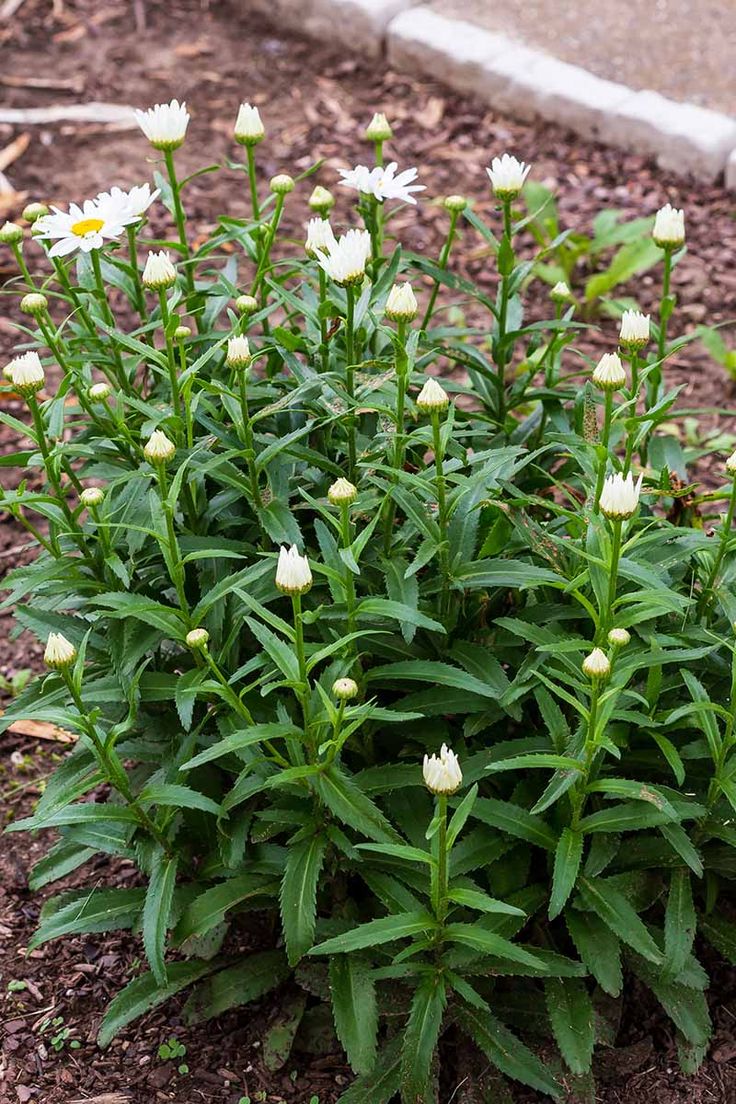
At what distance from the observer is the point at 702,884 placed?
2.67 meters

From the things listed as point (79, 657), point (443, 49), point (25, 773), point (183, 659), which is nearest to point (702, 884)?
point (183, 659)

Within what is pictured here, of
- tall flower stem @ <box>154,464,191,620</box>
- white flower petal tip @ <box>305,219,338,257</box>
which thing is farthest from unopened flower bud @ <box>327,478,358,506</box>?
white flower petal tip @ <box>305,219,338,257</box>

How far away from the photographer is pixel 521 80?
5.64 metres

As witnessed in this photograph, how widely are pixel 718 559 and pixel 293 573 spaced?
88cm

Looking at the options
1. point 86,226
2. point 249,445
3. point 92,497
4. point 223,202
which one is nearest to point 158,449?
point 92,497

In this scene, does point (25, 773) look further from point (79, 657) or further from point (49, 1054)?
point (79, 657)

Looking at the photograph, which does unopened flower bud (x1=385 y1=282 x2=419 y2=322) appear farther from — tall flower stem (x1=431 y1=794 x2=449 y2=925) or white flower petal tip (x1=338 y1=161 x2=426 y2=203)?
tall flower stem (x1=431 y1=794 x2=449 y2=925)

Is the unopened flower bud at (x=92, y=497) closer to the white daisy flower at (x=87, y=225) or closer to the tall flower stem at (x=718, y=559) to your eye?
the white daisy flower at (x=87, y=225)

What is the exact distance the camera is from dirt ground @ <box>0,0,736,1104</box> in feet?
8.65

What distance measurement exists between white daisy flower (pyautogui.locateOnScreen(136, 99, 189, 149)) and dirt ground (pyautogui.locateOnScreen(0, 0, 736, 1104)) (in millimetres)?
1532

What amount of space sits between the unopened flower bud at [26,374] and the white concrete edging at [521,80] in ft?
11.8

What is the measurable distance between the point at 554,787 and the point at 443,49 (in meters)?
4.44

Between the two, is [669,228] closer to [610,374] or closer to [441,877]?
[610,374]

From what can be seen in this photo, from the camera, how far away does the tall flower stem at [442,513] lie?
228cm
